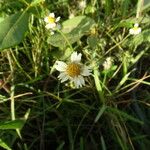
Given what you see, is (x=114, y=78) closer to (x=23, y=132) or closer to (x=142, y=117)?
(x=142, y=117)

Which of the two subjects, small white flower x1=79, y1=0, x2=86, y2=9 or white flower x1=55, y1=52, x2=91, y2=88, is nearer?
white flower x1=55, y1=52, x2=91, y2=88

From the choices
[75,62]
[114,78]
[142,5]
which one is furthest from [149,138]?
[142,5]

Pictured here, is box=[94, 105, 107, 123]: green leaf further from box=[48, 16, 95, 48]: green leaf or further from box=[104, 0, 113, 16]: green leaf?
box=[104, 0, 113, 16]: green leaf

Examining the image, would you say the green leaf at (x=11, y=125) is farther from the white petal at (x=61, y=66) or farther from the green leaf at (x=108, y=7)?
the green leaf at (x=108, y=7)

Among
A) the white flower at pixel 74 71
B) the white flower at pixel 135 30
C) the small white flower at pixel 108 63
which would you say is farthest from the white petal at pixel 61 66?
the white flower at pixel 135 30

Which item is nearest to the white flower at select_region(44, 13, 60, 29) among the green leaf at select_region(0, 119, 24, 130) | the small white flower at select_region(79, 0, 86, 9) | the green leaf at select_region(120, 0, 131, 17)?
the small white flower at select_region(79, 0, 86, 9)
